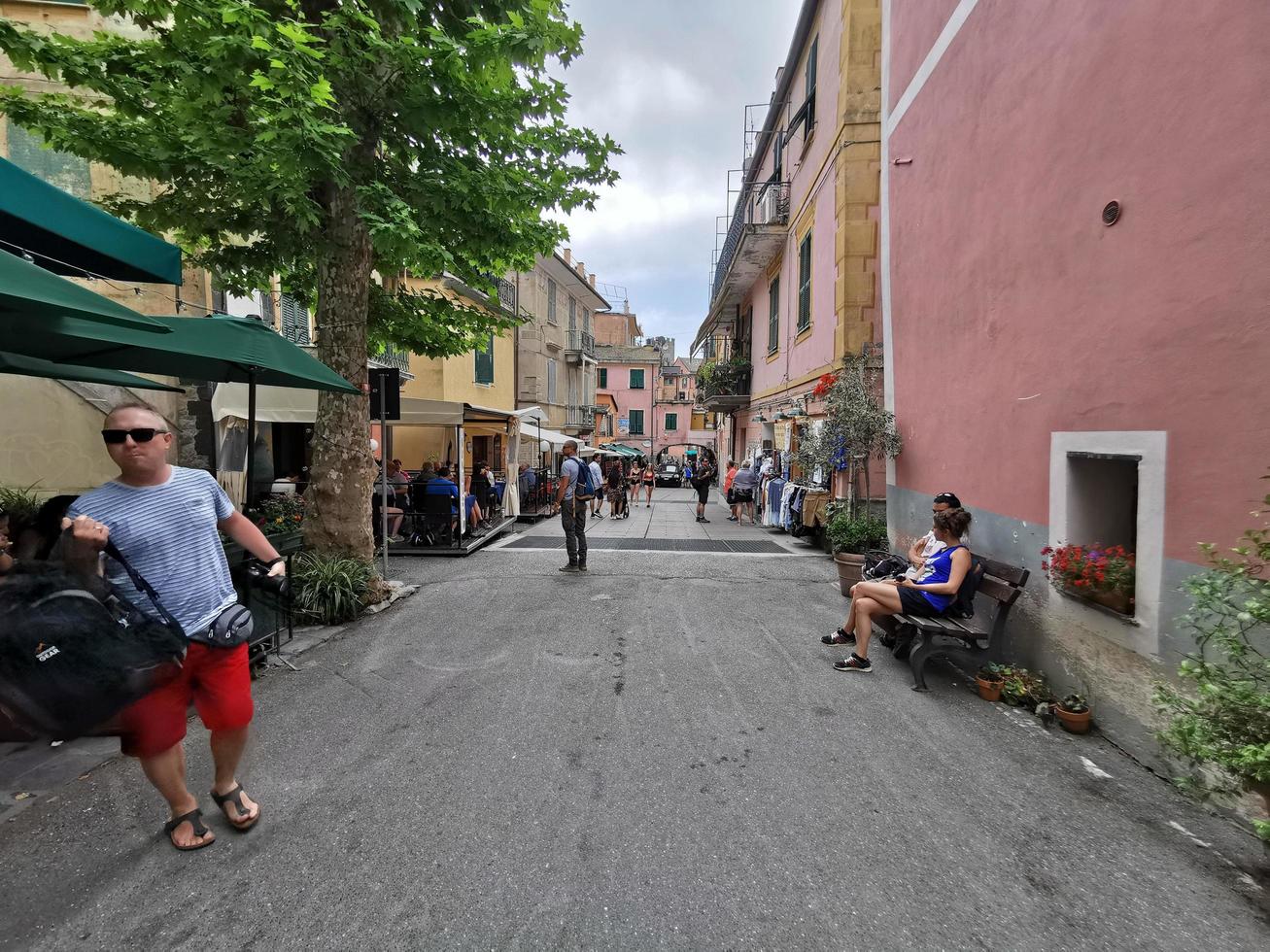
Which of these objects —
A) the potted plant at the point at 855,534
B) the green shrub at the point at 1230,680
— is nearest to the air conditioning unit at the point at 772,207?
the potted plant at the point at 855,534

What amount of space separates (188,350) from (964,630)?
5.42 m

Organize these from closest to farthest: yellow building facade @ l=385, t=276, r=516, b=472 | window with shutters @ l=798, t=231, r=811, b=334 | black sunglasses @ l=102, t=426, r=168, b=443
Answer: black sunglasses @ l=102, t=426, r=168, b=443 → window with shutters @ l=798, t=231, r=811, b=334 → yellow building facade @ l=385, t=276, r=516, b=472

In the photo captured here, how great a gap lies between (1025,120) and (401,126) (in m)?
5.26

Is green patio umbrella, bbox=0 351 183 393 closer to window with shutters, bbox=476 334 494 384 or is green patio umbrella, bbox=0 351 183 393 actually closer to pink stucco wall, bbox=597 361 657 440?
window with shutters, bbox=476 334 494 384

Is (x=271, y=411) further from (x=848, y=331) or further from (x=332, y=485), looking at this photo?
(x=848, y=331)

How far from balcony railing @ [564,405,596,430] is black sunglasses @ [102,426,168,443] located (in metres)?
27.6

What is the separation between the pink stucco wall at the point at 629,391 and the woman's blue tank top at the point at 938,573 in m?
44.8

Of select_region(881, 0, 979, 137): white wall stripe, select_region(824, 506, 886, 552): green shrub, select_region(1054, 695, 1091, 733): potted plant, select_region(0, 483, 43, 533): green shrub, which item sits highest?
select_region(881, 0, 979, 137): white wall stripe

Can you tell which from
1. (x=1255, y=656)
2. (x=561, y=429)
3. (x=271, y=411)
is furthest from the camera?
(x=561, y=429)

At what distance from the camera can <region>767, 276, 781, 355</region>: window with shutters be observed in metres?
14.5

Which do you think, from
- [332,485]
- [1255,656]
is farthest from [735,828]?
[332,485]

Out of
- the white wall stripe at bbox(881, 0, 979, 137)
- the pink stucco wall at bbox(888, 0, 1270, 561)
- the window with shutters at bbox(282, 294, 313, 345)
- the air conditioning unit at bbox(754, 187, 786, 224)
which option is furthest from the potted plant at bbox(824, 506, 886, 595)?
the window with shutters at bbox(282, 294, 313, 345)

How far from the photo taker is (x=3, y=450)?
7.46m

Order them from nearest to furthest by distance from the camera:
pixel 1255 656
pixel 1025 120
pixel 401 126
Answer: pixel 1255 656
pixel 1025 120
pixel 401 126
